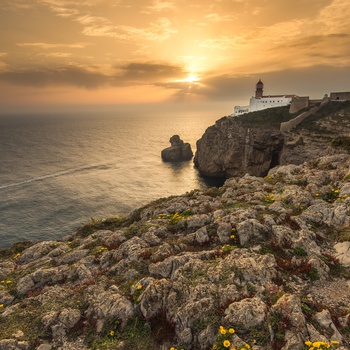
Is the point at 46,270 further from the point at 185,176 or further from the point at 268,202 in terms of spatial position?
the point at 185,176

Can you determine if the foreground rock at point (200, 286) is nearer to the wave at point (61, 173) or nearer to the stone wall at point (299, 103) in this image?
the wave at point (61, 173)

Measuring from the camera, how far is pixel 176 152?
125m

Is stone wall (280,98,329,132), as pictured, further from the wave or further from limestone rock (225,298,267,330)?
limestone rock (225,298,267,330)

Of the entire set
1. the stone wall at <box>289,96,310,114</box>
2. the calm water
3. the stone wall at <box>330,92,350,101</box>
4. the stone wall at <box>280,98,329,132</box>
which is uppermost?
the stone wall at <box>330,92,350,101</box>

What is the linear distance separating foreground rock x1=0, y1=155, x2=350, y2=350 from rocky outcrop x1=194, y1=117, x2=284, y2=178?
68.8m

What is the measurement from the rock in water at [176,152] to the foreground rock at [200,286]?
336ft

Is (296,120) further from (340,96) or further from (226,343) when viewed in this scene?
(226,343)

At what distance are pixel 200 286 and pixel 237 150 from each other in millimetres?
85140

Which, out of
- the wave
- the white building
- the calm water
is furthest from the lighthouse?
the wave

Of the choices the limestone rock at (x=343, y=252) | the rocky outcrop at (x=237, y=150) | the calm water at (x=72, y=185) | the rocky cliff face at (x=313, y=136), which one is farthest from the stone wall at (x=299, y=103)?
the limestone rock at (x=343, y=252)

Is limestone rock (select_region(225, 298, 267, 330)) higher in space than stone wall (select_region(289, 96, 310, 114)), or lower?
lower

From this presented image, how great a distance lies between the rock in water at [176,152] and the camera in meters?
125

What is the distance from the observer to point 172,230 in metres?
21.9

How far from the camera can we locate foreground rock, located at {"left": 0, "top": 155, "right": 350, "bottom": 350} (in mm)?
10773
